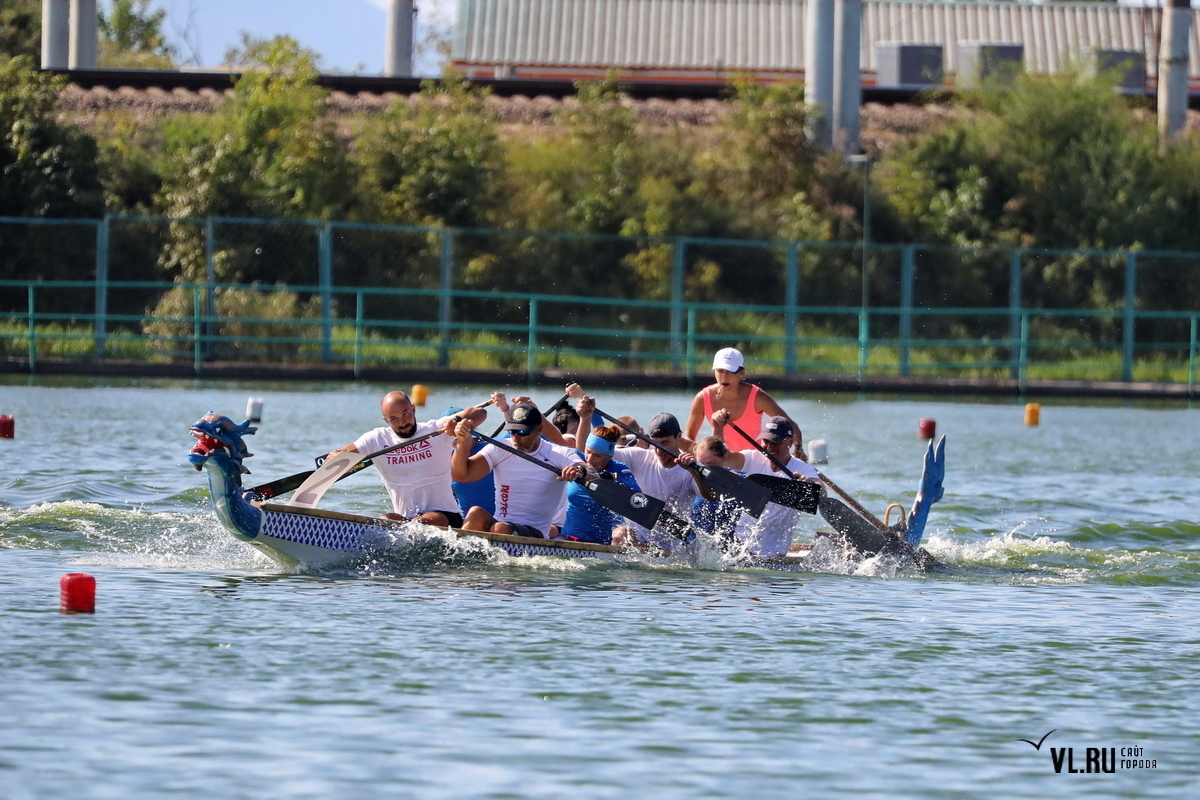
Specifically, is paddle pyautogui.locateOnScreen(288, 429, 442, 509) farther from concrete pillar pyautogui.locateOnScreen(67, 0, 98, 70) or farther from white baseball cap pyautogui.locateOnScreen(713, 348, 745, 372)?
concrete pillar pyautogui.locateOnScreen(67, 0, 98, 70)

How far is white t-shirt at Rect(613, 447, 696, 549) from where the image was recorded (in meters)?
12.3

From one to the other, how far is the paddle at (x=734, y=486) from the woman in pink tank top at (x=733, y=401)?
4.81 feet

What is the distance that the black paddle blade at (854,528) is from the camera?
12.5m

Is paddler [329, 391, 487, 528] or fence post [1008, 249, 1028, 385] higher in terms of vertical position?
fence post [1008, 249, 1028, 385]

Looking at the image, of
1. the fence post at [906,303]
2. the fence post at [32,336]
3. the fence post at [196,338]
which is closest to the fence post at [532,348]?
the fence post at [196,338]

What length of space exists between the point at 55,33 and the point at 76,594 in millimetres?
36862

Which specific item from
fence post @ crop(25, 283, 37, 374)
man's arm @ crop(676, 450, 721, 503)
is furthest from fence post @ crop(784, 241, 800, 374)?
man's arm @ crop(676, 450, 721, 503)

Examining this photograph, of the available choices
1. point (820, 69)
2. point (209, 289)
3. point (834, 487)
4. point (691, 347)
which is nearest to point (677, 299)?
point (691, 347)

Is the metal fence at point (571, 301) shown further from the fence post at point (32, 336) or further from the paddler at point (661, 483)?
the paddler at point (661, 483)

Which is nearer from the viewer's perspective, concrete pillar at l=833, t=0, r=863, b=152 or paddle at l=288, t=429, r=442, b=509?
paddle at l=288, t=429, r=442, b=509

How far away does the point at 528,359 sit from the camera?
31.1 metres

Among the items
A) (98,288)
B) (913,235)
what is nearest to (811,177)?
(913,235)

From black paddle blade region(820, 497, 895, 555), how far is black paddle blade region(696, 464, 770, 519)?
22.8 inches

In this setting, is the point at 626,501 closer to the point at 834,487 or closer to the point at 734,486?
the point at 734,486
